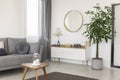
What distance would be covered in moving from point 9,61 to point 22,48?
84cm

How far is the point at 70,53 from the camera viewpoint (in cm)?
661

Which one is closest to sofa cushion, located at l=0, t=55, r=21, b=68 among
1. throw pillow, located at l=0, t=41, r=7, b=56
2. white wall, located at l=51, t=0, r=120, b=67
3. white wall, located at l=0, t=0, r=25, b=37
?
throw pillow, located at l=0, t=41, r=7, b=56

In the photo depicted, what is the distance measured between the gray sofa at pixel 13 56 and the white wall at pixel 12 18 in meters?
0.50

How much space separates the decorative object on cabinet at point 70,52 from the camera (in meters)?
6.32

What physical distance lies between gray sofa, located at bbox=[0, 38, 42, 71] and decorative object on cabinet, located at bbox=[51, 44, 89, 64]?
4.15ft

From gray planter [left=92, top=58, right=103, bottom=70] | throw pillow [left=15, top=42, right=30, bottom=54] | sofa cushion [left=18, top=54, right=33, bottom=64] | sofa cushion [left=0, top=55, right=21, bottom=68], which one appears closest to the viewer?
sofa cushion [left=0, top=55, right=21, bottom=68]

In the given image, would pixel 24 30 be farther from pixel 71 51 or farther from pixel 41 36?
pixel 71 51

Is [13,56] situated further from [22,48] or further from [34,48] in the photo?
[34,48]

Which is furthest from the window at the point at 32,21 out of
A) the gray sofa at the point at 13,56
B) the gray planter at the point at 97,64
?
the gray planter at the point at 97,64

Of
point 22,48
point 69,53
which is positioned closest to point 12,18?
point 22,48

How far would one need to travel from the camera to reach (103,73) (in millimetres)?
5359

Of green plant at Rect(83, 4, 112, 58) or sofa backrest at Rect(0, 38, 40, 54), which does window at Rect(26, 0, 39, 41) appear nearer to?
sofa backrest at Rect(0, 38, 40, 54)

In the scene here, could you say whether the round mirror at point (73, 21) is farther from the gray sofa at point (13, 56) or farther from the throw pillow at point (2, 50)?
the throw pillow at point (2, 50)

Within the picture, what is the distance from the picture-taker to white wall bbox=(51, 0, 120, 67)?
6246 millimetres
